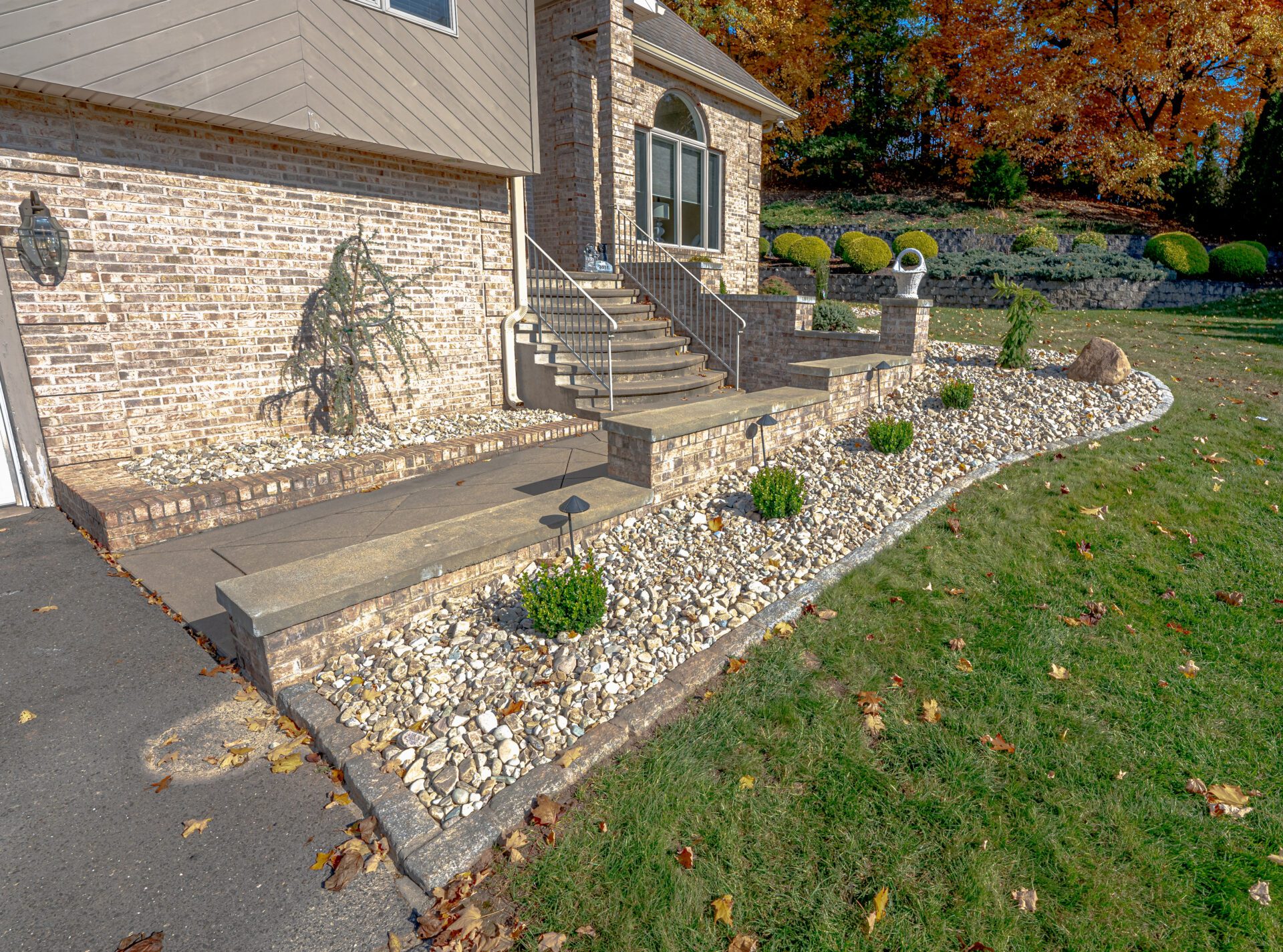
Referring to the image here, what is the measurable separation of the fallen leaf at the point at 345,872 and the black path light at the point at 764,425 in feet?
13.8

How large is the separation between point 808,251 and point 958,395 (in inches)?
489

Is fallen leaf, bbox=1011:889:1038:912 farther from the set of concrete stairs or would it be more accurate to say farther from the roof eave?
the roof eave

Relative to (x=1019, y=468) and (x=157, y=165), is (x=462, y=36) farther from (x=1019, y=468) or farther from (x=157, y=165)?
(x=1019, y=468)

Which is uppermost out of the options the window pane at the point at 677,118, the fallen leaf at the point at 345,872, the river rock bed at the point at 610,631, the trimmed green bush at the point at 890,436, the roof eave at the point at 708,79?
the roof eave at the point at 708,79

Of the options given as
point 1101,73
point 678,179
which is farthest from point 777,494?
point 1101,73

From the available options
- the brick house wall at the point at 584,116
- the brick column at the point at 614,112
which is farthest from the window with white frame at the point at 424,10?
the brick column at the point at 614,112

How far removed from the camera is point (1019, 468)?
595 cm

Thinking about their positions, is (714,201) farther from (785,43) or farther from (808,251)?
(785,43)

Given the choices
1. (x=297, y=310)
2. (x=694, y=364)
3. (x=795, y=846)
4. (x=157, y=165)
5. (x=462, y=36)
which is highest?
(x=462, y=36)

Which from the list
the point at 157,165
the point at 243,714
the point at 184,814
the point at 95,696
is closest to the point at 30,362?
the point at 157,165

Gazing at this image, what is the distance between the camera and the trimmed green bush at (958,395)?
23.4 ft

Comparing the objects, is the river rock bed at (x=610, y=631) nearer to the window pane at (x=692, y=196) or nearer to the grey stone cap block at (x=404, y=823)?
the grey stone cap block at (x=404, y=823)

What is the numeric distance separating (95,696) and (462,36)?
271 inches

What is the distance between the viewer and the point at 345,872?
7.71 feet
